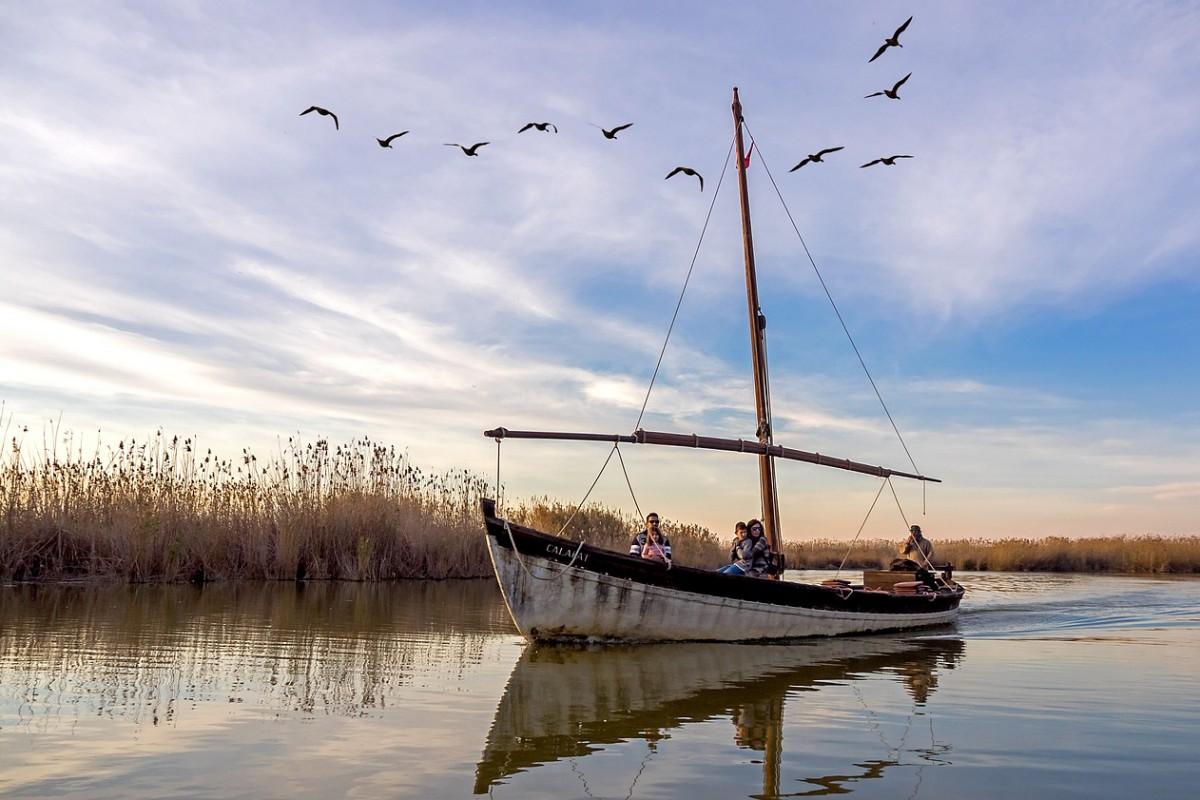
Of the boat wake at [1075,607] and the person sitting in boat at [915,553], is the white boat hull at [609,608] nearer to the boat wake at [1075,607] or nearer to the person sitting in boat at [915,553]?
the boat wake at [1075,607]

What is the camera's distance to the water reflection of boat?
6172 mm

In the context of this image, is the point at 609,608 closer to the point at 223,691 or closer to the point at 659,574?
the point at 659,574

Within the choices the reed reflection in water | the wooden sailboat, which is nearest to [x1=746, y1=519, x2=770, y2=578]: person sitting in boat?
the wooden sailboat

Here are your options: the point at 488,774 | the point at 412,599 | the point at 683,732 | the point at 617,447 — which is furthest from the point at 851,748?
the point at 412,599

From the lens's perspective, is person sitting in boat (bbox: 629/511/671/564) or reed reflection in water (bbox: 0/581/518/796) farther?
person sitting in boat (bbox: 629/511/671/564)

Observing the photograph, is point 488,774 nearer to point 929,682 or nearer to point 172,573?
point 929,682

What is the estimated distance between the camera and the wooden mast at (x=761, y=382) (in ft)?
54.7

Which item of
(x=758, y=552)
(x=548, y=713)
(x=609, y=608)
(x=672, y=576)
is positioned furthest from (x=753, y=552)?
(x=548, y=713)

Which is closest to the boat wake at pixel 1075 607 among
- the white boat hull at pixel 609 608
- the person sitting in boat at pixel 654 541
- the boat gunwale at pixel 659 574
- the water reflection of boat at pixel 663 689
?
the boat gunwale at pixel 659 574

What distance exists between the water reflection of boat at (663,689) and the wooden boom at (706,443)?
9.39 ft

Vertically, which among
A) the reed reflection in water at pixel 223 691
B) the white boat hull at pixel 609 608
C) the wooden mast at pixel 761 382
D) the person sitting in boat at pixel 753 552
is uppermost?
the wooden mast at pixel 761 382

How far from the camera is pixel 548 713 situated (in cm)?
739

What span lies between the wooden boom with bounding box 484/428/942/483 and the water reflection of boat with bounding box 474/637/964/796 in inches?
113

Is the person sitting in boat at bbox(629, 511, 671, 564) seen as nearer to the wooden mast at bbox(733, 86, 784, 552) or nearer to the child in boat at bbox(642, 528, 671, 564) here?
the child in boat at bbox(642, 528, 671, 564)
